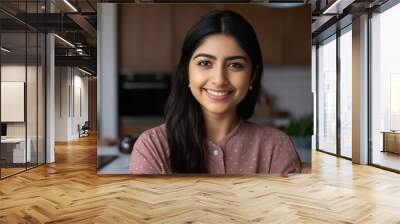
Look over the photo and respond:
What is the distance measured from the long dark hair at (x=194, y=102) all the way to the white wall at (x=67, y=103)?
10.7 metres

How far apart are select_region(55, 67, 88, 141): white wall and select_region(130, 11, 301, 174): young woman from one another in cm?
1045

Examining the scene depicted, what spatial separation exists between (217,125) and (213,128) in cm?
7

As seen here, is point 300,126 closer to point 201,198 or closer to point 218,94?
point 218,94

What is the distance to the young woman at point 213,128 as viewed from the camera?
18.4ft

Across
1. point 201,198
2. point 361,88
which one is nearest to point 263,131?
point 201,198

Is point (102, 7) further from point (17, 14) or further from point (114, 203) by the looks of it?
point (114, 203)

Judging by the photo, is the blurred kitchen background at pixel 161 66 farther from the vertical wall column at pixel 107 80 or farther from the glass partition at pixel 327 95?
the glass partition at pixel 327 95

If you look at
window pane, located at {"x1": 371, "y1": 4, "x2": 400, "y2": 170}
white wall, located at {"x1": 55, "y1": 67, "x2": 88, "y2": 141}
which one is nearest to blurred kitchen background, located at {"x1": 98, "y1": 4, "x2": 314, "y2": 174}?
window pane, located at {"x1": 371, "y1": 4, "x2": 400, "y2": 170}

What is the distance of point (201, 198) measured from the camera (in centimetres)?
488

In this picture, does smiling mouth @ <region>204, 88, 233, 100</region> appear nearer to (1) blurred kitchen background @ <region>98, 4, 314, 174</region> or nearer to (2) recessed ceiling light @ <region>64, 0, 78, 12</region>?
(1) blurred kitchen background @ <region>98, 4, 314, 174</region>

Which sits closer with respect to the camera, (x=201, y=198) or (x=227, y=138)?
(x=201, y=198)

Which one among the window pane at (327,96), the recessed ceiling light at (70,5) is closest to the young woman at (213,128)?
the recessed ceiling light at (70,5)

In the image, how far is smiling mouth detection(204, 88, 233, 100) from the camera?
5508 mm

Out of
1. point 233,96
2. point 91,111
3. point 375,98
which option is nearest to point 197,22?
point 233,96
